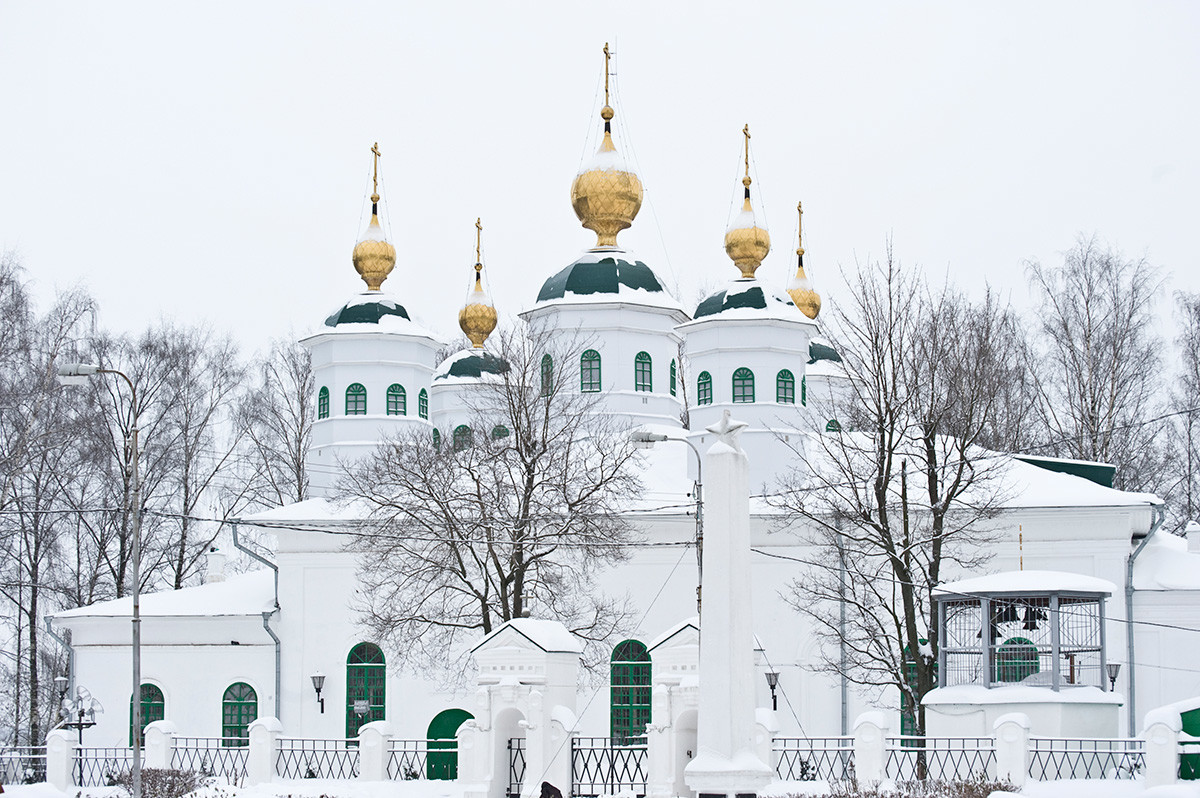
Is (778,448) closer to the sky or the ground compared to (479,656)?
closer to the sky

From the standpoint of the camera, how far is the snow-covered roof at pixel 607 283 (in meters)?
32.2

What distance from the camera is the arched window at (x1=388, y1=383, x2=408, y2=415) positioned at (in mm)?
33438

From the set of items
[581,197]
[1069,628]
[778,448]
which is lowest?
[1069,628]

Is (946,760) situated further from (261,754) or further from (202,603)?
(202,603)

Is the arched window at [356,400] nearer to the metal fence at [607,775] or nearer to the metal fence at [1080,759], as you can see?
the metal fence at [607,775]

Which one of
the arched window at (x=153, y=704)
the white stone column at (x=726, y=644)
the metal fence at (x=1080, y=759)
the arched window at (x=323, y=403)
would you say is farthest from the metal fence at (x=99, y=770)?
the metal fence at (x=1080, y=759)

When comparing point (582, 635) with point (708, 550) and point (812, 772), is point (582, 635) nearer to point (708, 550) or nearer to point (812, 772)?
point (812, 772)

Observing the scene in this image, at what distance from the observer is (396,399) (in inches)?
1319

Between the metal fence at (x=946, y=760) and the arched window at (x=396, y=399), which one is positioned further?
the arched window at (x=396, y=399)

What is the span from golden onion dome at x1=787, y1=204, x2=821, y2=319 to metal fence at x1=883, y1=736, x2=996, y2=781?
21.2 meters

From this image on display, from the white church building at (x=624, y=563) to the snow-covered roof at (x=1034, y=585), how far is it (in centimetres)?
291

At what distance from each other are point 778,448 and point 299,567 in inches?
366

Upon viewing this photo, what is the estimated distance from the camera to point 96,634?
1219 inches

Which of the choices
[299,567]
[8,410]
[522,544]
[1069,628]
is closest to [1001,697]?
[1069,628]
